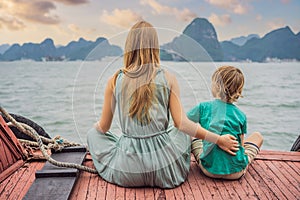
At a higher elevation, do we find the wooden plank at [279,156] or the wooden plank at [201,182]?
the wooden plank at [201,182]

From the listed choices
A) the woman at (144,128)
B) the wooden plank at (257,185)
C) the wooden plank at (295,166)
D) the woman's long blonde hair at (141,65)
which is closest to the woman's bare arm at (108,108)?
the woman at (144,128)

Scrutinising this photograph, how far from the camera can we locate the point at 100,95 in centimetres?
204

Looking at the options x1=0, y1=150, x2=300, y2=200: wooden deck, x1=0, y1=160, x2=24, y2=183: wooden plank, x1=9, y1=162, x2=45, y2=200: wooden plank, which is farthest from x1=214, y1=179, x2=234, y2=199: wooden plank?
x1=0, y1=160, x2=24, y2=183: wooden plank

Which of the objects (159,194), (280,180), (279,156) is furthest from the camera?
(279,156)

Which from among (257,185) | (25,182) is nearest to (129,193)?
(25,182)

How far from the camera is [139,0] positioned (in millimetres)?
23266

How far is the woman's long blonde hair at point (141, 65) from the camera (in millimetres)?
1849

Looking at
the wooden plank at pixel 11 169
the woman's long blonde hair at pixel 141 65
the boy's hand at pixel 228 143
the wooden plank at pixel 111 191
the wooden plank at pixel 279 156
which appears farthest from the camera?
the wooden plank at pixel 279 156

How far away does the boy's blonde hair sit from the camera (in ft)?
6.82

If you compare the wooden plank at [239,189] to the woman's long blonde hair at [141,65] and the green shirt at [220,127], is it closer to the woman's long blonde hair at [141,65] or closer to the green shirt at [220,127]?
the green shirt at [220,127]

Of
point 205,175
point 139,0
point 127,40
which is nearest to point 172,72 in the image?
point 127,40

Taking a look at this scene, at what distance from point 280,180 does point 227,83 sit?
2.26ft

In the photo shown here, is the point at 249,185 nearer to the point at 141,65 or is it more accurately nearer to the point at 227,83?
the point at 227,83

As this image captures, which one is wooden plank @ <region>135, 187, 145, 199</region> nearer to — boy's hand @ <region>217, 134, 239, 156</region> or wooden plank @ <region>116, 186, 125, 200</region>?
wooden plank @ <region>116, 186, 125, 200</region>
